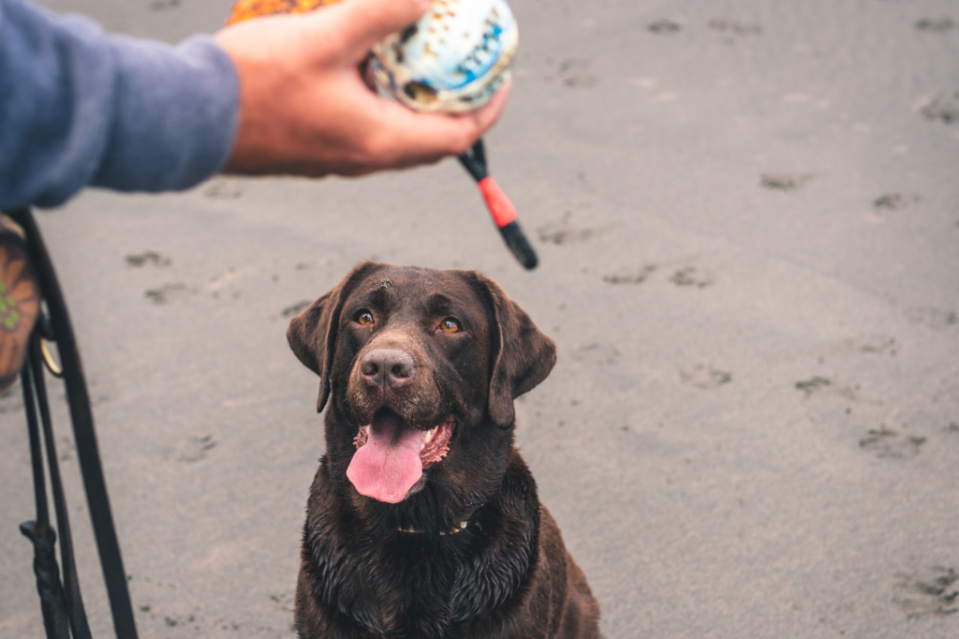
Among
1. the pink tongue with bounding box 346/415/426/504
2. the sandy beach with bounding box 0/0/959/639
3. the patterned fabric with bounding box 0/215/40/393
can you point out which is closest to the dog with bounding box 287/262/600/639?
the pink tongue with bounding box 346/415/426/504

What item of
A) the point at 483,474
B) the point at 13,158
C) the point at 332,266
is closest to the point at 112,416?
the point at 332,266

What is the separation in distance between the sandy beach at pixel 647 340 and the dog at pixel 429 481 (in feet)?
2.62

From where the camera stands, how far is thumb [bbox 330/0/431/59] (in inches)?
43.7

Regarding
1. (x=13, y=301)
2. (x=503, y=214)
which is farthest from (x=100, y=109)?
(x=503, y=214)

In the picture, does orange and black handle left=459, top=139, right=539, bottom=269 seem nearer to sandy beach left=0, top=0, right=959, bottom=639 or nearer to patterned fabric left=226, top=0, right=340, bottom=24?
patterned fabric left=226, top=0, right=340, bottom=24

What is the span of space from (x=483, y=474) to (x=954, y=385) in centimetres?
281

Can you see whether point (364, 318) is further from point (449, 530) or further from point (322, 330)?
point (449, 530)

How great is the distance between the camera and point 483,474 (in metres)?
2.75

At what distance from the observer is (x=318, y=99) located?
1.11 meters

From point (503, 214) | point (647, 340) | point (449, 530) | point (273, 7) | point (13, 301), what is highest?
point (273, 7)

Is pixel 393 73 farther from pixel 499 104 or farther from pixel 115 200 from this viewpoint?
pixel 115 200

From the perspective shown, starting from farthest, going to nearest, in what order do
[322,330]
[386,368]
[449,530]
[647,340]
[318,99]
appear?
[647,340], [322,330], [449,530], [386,368], [318,99]

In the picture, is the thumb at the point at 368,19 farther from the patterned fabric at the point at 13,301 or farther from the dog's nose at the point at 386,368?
the dog's nose at the point at 386,368

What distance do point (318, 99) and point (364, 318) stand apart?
5.46 ft
